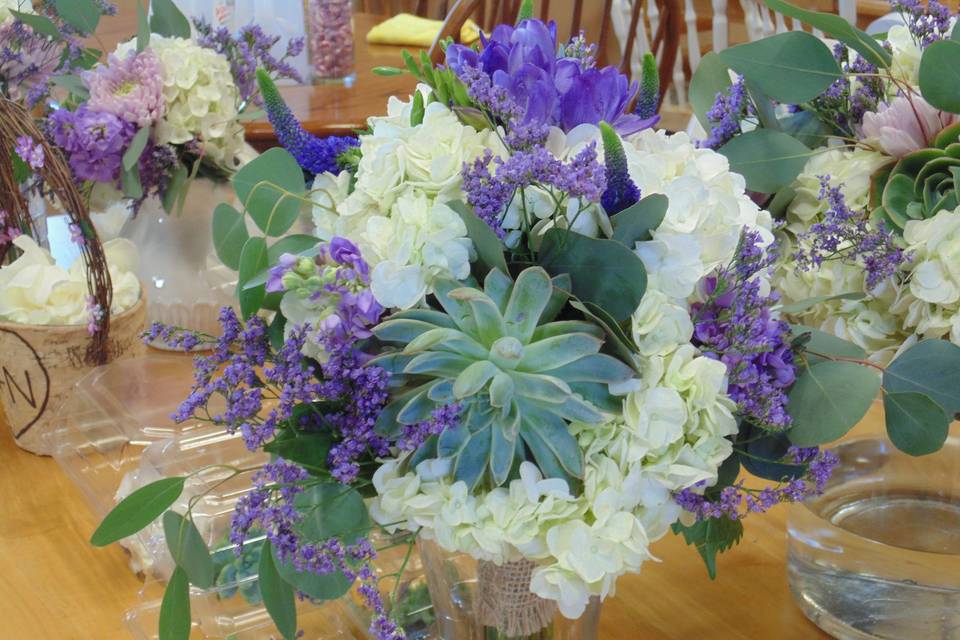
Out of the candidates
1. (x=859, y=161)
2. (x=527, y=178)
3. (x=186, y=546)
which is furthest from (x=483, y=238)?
(x=859, y=161)

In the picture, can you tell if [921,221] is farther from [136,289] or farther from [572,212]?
[136,289]

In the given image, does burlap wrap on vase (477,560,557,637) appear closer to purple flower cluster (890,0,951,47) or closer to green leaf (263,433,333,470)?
green leaf (263,433,333,470)

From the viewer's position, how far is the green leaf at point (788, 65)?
0.68 m

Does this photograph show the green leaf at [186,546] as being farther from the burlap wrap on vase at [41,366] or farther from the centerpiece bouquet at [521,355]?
the burlap wrap on vase at [41,366]

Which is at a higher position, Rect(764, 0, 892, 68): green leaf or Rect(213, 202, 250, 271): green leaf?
Rect(764, 0, 892, 68): green leaf

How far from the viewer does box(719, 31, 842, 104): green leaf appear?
2.23ft

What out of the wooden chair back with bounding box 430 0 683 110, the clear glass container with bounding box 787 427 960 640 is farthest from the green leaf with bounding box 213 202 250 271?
the wooden chair back with bounding box 430 0 683 110

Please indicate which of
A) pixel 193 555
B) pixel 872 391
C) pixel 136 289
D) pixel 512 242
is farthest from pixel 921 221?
pixel 136 289

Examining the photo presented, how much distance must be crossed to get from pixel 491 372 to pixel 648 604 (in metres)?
0.39

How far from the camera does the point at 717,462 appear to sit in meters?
0.52

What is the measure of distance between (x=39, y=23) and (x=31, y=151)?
7.9 inches

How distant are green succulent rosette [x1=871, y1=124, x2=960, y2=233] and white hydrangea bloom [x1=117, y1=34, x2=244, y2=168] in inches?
25.3

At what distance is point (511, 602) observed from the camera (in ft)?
2.00

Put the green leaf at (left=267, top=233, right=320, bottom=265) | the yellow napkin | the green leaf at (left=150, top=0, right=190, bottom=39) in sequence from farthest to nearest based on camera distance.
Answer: the yellow napkin → the green leaf at (left=150, top=0, right=190, bottom=39) → the green leaf at (left=267, top=233, right=320, bottom=265)
